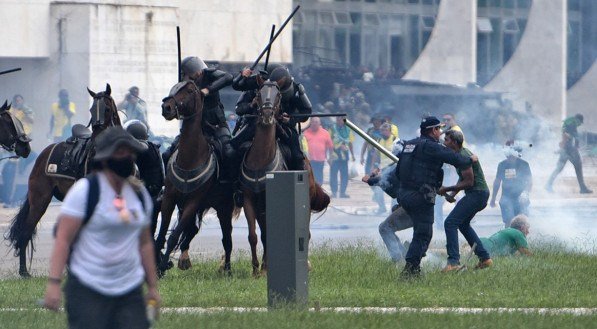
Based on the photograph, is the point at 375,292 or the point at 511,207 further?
the point at 511,207

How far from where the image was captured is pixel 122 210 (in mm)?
7562

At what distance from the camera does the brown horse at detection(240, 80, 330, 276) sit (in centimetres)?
1413

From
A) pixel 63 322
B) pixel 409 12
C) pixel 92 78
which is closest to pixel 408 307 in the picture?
pixel 63 322

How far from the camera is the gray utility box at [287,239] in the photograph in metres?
11.6

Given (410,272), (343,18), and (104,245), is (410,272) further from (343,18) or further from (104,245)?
(343,18)

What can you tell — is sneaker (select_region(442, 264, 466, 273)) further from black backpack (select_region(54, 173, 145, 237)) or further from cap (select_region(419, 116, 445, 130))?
black backpack (select_region(54, 173, 145, 237))

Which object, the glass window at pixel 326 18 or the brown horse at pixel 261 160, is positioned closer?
the brown horse at pixel 261 160

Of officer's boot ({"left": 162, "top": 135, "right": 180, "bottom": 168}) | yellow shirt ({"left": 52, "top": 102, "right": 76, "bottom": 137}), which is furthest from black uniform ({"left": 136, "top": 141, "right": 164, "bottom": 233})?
yellow shirt ({"left": 52, "top": 102, "right": 76, "bottom": 137})

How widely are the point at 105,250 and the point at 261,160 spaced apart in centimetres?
688

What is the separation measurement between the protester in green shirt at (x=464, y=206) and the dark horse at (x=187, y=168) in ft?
7.53

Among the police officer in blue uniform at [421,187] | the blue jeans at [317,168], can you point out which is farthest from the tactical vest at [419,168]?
the blue jeans at [317,168]

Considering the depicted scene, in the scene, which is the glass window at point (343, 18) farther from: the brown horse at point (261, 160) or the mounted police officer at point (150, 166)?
the brown horse at point (261, 160)

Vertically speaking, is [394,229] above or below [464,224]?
below

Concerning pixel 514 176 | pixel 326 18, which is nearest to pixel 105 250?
pixel 514 176
